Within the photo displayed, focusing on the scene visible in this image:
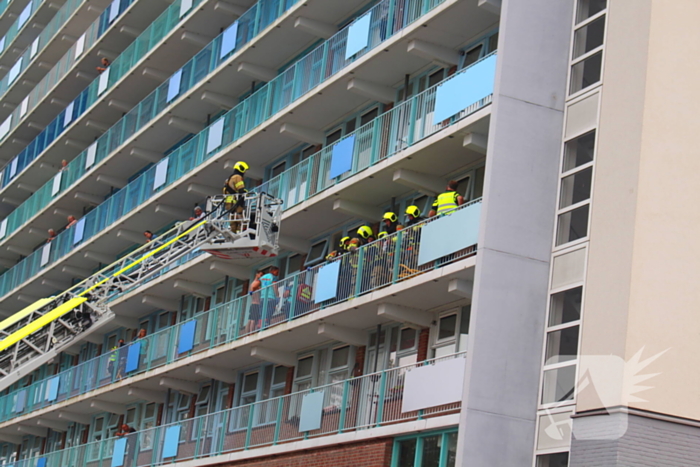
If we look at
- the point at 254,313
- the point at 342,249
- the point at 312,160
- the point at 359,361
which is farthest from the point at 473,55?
the point at 254,313

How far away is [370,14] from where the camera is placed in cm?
2605

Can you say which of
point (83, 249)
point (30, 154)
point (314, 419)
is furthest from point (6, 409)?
point (314, 419)

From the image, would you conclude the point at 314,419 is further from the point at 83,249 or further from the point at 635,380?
the point at 83,249

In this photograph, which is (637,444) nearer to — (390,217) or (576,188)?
(576,188)

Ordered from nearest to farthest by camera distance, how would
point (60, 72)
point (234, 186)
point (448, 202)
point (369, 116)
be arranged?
→ point (448, 202) → point (234, 186) → point (369, 116) → point (60, 72)

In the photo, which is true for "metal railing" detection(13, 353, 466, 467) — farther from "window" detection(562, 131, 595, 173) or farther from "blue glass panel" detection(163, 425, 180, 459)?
"window" detection(562, 131, 595, 173)

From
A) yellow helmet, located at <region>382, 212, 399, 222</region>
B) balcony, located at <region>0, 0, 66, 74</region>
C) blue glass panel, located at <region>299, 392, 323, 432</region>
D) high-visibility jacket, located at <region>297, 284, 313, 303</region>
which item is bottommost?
blue glass panel, located at <region>299, 392, 323, 432</region>

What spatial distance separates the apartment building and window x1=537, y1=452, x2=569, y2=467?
39mm

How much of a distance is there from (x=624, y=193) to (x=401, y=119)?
6.85 meters

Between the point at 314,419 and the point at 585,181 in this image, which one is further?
the point at 314,419

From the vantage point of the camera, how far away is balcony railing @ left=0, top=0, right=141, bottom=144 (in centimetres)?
4350

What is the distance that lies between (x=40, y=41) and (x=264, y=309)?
95.9 feet

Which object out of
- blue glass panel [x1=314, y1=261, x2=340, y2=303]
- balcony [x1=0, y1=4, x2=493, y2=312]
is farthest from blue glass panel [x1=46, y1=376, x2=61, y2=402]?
blue glass panel [x1=314, y1=261, x2=340, y2=303]

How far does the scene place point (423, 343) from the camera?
22.9m
